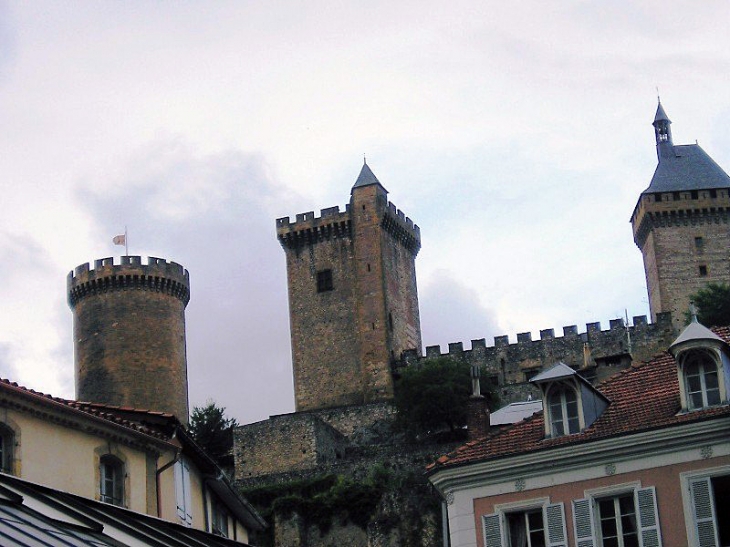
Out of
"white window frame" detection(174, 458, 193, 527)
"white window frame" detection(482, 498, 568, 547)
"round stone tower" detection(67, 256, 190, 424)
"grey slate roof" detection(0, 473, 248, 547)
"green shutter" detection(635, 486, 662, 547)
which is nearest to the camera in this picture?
"grey slate roof" detection(0, 473, 248, 547)

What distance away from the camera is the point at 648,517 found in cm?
2683

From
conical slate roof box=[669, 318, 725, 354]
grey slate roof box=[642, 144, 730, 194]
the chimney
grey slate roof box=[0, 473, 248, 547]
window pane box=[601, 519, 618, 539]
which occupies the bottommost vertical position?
grey slate roof box=[0, 473, 248, 547]

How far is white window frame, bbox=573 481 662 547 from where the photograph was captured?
2666cm

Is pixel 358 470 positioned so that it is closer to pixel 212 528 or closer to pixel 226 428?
pixel 226 428

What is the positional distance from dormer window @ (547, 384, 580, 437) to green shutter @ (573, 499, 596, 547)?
1.39 m

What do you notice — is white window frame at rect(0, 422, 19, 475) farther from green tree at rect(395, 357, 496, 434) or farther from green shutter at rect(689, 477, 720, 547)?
green tree at rect(395, 357, 496, 434)

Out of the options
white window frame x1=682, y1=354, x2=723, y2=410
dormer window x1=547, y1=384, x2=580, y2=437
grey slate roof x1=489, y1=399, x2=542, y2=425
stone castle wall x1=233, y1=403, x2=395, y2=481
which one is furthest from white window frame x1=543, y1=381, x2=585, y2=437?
stone castle wall x1=233, y1=403, x2=395, y2=481

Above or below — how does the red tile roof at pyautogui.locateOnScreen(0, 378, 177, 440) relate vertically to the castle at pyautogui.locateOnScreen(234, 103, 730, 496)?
below

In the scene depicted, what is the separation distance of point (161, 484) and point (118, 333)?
46.9 metres

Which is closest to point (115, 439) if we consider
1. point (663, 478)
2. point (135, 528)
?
point (663, 478)

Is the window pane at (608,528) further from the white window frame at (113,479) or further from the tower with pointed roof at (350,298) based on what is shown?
the tower with pointed roof at (350,298)

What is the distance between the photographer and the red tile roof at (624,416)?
27.5m

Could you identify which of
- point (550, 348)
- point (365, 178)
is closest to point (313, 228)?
point (365, 178)

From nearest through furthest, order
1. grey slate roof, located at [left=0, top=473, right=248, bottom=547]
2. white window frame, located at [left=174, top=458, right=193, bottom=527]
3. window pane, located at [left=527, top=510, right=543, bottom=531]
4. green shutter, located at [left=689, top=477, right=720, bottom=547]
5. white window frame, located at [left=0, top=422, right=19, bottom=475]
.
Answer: grey slate roof, located at [left=0, top=473, right=248, bottom=547], green shutter, located at [left=689, top=477, right=720, bottom=547], white window frame, located at [left=0, top=422, right=19, bottom=475], window pane, located at [left=527, top=510, right=543, bottom=531], white window frame, located at [left=174, top=458, right=193, bottom=527]
